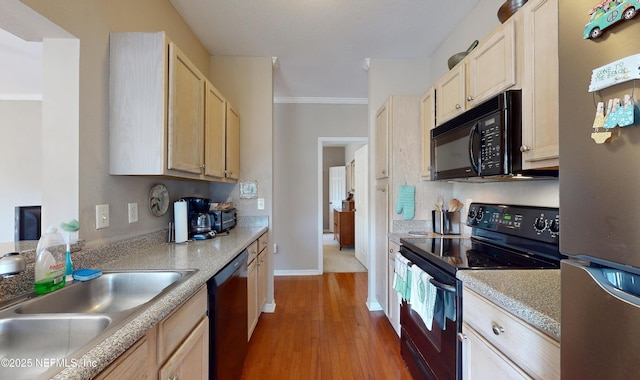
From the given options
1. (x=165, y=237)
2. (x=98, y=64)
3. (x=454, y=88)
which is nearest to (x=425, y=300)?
(x=454, y=88)

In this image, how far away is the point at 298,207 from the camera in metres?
3.93

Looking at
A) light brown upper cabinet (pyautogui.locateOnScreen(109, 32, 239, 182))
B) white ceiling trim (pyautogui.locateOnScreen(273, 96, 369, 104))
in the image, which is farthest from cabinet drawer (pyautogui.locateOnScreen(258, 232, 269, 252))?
white ceiling trim (pyautogui.locateOnScreen(273, 96, 369, 104))

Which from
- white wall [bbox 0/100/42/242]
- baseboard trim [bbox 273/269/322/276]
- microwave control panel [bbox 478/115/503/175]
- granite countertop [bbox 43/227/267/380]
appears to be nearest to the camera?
granite countertop [bbox 43/227/267/380]

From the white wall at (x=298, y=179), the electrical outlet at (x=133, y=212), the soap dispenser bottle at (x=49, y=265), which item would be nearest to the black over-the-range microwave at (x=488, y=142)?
the soap dispenser bottle at (x=49, y=265)

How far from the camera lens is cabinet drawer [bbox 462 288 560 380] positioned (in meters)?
0.72

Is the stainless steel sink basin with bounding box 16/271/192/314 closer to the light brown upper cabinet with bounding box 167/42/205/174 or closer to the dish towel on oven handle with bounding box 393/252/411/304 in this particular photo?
the light brown upper cabinet with bounding box 167/42/205/174

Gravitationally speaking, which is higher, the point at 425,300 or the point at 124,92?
the point at 124,92

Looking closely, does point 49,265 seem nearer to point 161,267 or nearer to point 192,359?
point 161,267

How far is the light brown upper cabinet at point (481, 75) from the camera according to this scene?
1251 millimetres

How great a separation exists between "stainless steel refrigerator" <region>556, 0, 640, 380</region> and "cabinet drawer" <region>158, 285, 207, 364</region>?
1.09 m

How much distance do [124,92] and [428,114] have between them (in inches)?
81.0

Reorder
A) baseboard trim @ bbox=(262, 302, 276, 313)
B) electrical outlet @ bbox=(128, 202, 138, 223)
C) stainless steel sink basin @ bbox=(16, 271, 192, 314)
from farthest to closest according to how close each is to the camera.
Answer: baseboard trim @ bbox=(262, 302, 276, 313) → electrical outlet @ bbox=(128, 202, 138, 223) → stainless steel sink basin @ bbox=(16, 271, 192, 314)

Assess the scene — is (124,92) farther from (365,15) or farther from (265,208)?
(365,15)

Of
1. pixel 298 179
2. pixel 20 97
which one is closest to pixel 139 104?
pixel 298 179
